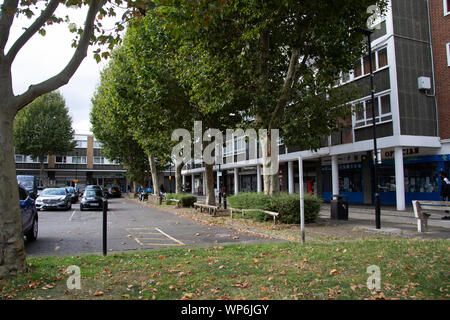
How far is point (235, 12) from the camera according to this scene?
12.7 metres

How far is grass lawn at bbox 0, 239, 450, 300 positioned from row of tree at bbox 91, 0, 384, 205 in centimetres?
693

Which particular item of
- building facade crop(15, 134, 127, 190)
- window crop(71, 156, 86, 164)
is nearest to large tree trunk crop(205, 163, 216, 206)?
building facade crop(15, 134, 127, 190)

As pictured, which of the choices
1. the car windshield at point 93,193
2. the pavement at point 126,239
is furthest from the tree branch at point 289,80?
the car windshield at point 93,193

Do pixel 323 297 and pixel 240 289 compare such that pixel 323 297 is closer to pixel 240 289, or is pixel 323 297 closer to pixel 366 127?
pixel 240 289

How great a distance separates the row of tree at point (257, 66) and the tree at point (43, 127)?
38920 mm

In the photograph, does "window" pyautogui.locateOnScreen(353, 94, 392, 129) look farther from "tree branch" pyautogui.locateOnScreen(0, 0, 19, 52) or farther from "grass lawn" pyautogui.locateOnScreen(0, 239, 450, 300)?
"tree branch" pyautogui.locateOnScreen(0, 0, 19, 52)

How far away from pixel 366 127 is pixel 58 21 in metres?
18.8

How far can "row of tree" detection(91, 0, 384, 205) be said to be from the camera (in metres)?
11.9

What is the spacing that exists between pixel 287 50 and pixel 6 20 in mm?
11788

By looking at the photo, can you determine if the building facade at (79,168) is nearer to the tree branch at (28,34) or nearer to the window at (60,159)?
the window at (60,159)

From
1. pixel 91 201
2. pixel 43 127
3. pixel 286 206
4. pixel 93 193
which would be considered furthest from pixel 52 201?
pixel 43 127

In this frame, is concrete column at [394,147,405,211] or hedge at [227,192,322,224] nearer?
hedge at [227,192,322,224]

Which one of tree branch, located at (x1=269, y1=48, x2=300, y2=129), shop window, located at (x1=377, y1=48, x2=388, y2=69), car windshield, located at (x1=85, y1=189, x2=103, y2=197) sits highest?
shop window, located at (x1=377, y1=48, x2=388, y2=69)

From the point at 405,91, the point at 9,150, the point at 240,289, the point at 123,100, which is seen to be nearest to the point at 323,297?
the point at 240,289
